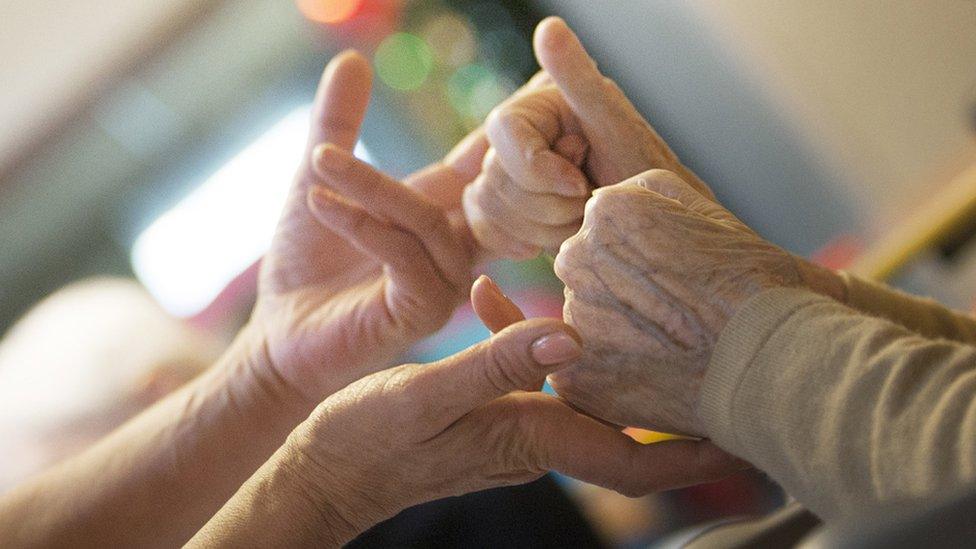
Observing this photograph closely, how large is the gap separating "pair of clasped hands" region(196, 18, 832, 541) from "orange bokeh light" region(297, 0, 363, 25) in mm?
1000

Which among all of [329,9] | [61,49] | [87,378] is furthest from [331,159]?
[61,49]

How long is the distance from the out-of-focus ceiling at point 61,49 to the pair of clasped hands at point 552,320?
47.6 inches

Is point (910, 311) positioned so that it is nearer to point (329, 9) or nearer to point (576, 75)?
point (576, 75)

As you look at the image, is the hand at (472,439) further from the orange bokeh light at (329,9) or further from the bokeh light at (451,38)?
the orange bokeh light at (329,9)

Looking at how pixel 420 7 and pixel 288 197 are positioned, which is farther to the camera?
pixel 420 7

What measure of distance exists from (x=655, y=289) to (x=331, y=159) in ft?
1.10

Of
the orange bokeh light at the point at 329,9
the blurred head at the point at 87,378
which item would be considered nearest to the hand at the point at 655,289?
the blurred head at the point at 87,378

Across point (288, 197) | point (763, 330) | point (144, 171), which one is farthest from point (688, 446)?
point (144, 171)

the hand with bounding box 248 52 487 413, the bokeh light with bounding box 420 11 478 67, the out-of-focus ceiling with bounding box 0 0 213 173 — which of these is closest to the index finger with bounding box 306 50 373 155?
the hand with bounding box 248 52 487 413

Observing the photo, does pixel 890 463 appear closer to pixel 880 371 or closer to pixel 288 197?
pixel 880 371

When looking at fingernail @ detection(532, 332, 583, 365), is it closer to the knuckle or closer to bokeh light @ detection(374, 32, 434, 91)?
the knuckle

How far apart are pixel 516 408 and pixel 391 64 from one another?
48.2 inches

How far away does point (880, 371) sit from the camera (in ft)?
1.42

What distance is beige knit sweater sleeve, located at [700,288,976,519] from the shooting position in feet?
1.33
